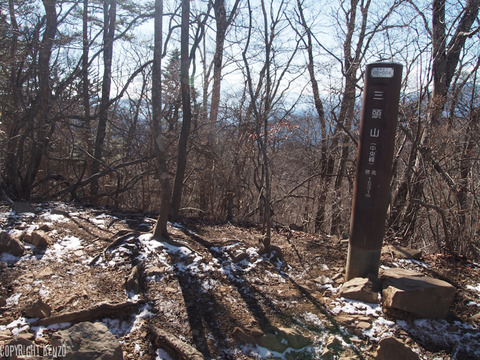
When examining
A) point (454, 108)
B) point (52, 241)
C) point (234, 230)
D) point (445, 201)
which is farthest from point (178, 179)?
point (454, 108)

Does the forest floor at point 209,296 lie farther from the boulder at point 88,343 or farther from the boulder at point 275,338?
the boulder at point 88,343

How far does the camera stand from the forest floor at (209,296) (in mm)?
3076

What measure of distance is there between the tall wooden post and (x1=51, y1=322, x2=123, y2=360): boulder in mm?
2717

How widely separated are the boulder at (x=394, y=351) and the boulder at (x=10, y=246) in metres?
3.99

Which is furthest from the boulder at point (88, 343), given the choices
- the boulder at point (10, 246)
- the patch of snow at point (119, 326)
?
the boulder at point (10, 246)

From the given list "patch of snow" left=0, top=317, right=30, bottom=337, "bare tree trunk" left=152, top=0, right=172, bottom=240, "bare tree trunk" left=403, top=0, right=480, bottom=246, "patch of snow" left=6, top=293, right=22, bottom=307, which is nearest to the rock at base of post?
"bare tree trunk" left=403, top=0, right=480, bottom=246

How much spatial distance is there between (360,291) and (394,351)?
833 millimetres

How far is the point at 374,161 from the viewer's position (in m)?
3.86

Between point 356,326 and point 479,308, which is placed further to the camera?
point 479,308

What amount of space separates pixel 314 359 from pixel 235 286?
1.29 m

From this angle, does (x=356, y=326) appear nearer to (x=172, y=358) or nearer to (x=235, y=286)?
(x=235, y=286)

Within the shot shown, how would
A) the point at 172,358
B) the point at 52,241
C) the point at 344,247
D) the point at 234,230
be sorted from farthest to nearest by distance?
the point at 234,230 < the point at 344,247 < the point at 52,241 < the point at 172,358

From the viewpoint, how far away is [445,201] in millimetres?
5438

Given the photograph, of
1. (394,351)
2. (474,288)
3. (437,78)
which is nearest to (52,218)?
(394,351)
